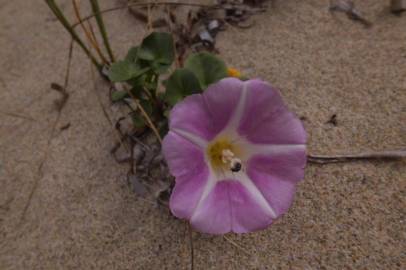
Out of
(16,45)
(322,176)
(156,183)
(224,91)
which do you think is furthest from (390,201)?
(16,45)

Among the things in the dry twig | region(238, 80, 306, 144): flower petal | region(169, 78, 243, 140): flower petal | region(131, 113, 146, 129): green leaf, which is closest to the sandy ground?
the dry twig

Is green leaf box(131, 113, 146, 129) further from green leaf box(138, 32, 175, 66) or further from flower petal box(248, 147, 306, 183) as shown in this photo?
flower petal box(248, 147, 306, 183)

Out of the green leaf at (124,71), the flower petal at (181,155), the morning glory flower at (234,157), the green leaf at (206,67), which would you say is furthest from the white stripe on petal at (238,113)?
the green leaf at (124,71)

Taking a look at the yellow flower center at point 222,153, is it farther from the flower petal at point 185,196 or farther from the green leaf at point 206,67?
the green leaf at point 206,67

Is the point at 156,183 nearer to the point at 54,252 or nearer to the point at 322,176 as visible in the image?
the point at 54,252

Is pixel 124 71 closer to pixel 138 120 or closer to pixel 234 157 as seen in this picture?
pixel 138 120

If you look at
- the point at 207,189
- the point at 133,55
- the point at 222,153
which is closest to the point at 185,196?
the point at 207,189
